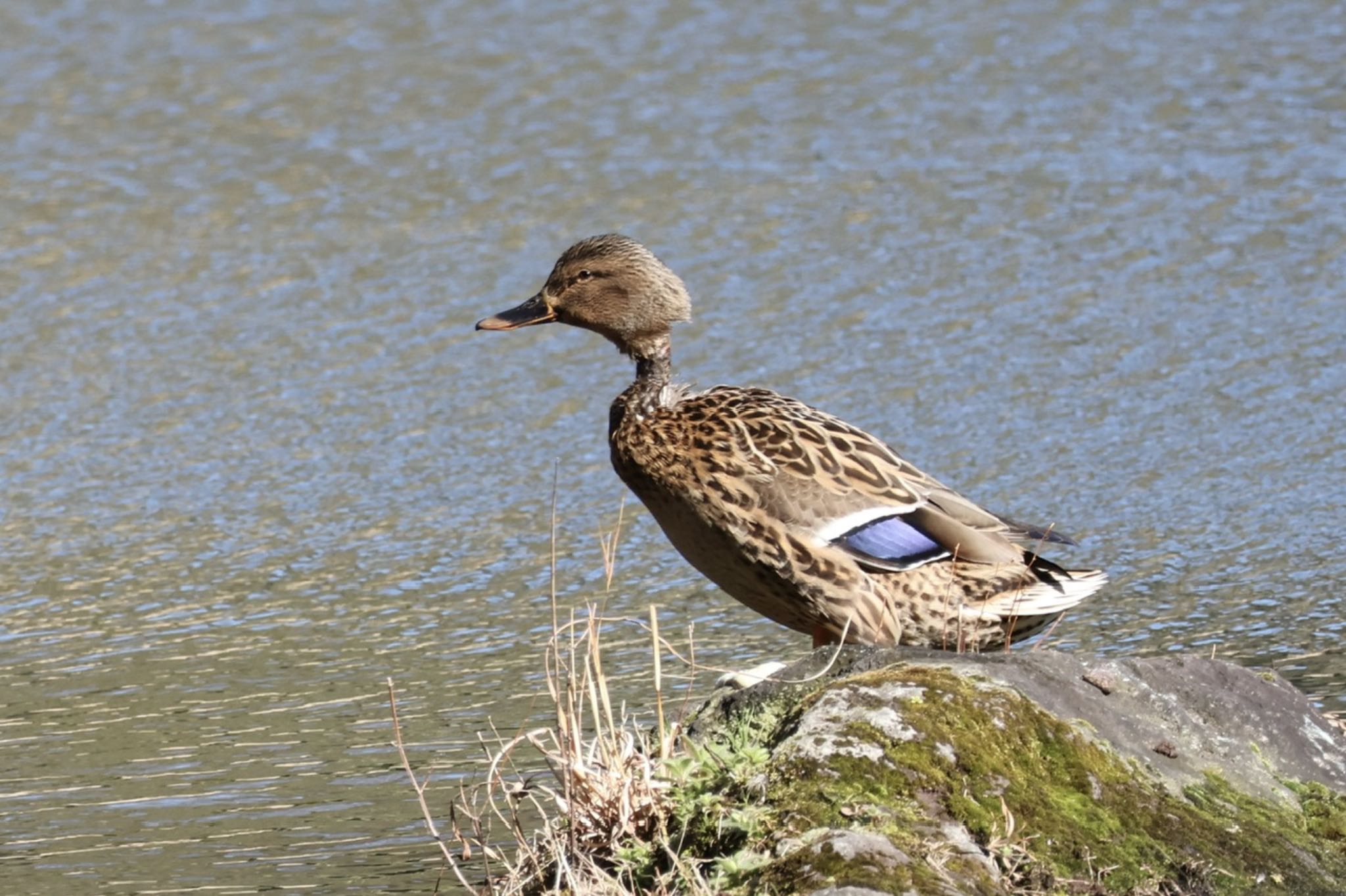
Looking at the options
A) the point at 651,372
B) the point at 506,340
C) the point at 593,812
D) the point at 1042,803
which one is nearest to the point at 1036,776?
the point at 1042,803

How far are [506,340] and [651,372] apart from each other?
13.9ft

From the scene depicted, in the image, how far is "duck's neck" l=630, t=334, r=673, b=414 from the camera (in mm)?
6488

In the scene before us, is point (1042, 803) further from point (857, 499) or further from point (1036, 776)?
point (857, 499)

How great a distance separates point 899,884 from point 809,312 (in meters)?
6.52

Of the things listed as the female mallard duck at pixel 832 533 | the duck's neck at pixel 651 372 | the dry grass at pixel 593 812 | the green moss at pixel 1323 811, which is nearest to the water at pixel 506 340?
the dry grass at pixel 593 812

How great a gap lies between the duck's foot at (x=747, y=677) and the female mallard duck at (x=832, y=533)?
0.31 meters

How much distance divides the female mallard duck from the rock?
2.02ft

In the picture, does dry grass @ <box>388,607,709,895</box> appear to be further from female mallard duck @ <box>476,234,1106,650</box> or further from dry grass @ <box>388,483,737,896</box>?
female mallard duck @ <box>476,234,1106,650</box>

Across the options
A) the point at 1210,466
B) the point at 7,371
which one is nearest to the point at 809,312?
the point at 1210,466

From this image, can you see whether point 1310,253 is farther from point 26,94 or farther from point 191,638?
point 26,94

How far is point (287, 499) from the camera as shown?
9008 mm

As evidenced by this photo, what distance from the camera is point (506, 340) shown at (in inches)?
427

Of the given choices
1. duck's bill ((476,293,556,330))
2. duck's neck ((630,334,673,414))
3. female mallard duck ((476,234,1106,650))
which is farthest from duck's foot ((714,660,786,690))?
duck's bill ((476,293,556,330))

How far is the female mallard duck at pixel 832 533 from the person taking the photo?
5.94 m
